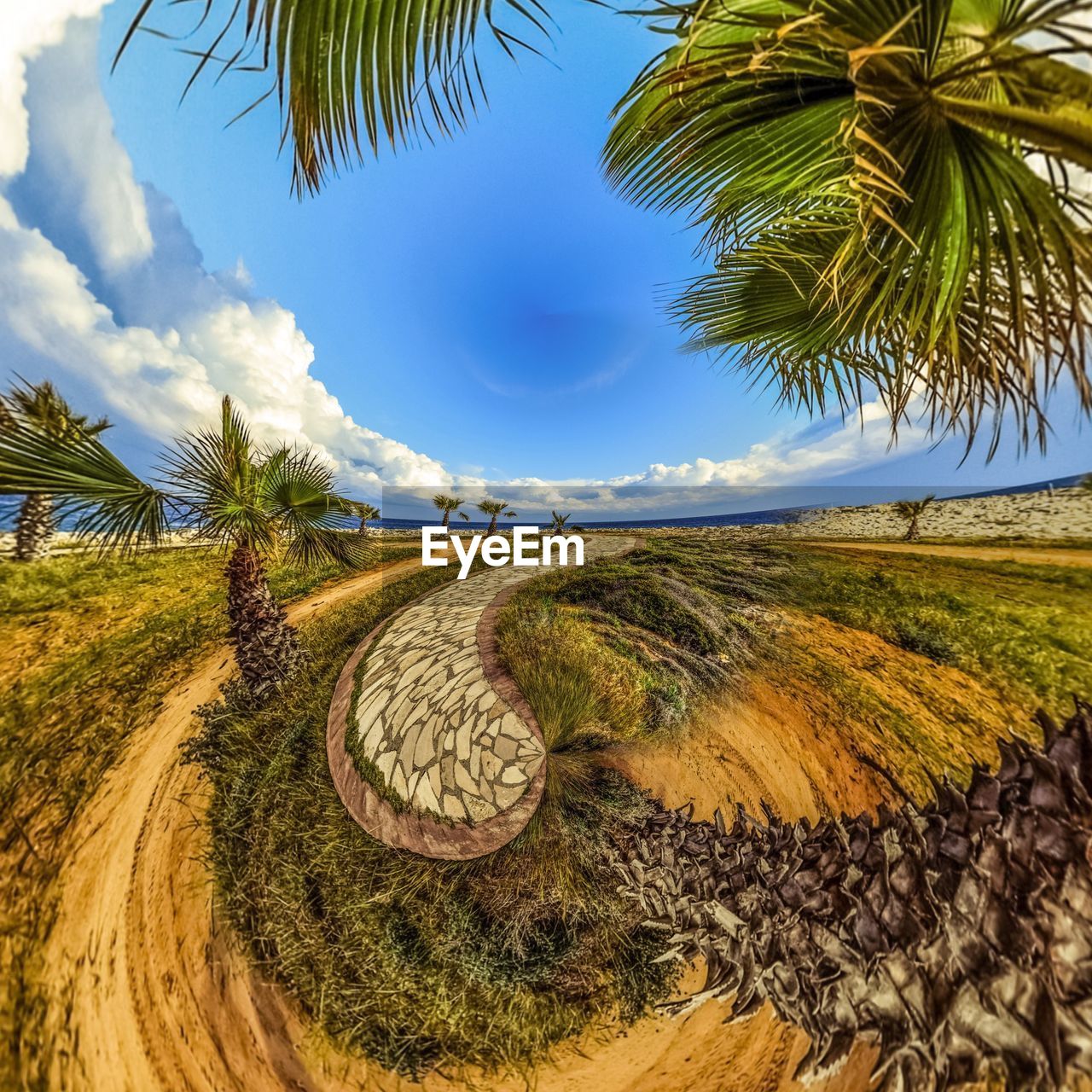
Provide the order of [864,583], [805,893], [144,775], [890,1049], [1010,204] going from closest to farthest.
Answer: [1010,204] < [890,1049] < [805,893] < [144,775] < [864,583]

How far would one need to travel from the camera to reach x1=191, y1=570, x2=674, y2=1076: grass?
1.98 meters

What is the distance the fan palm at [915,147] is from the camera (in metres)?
0.64

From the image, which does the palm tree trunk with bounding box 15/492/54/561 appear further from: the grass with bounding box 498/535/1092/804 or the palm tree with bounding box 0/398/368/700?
the grass with bounding box 498/535/1092/804

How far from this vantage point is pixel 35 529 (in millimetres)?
1531

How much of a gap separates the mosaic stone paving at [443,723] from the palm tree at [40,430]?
177 cm

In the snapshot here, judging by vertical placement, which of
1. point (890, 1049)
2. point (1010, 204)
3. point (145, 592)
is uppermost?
point (1010, 204)

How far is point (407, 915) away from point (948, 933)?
2.68m

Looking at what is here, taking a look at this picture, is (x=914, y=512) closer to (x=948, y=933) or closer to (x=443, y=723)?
(x=948, y=933)

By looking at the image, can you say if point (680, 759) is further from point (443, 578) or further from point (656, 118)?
point (656, 118)

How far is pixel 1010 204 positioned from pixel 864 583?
5.52ft

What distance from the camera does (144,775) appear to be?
1.79 metres

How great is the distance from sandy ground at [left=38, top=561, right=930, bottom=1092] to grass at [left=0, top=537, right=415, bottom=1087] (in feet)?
0.26

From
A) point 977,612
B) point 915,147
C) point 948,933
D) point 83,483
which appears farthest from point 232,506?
point 977,612

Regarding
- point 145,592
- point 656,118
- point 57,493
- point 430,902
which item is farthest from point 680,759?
point 57,493
